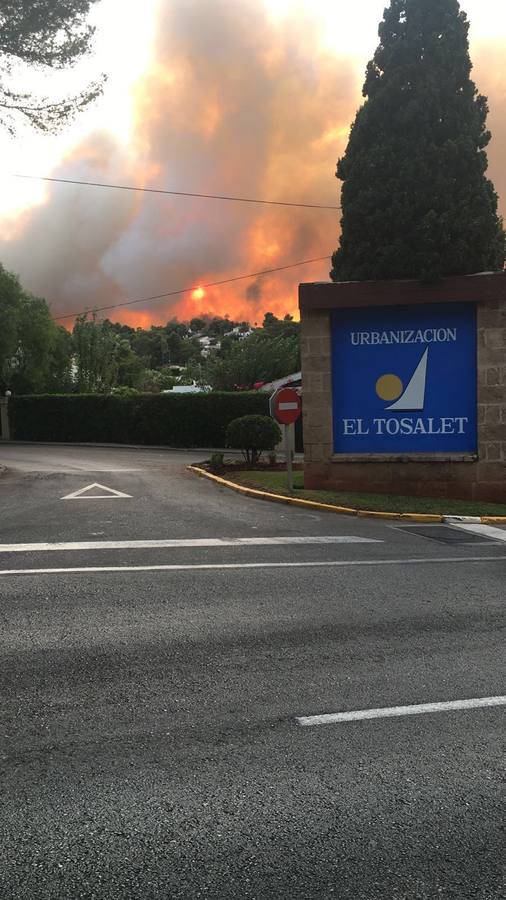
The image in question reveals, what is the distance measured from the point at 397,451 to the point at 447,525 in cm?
308

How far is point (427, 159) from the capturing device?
1448cm

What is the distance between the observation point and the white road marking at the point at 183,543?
8.98 meters

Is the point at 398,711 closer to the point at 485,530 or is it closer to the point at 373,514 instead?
the point at 485,530

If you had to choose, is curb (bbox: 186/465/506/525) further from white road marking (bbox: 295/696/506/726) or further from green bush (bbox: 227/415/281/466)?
white road marking (bbox: 295/696/506/726)

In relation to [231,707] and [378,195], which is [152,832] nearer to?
[231,707]

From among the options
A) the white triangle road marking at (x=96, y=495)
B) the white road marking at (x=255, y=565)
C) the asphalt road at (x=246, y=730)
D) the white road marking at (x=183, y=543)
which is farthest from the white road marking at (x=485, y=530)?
the white triangle road marking at (x=96, y=495)

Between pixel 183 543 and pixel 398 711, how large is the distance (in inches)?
226

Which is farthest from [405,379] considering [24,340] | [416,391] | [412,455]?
[24,340]

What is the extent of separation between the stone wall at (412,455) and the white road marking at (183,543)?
4470 millimetres

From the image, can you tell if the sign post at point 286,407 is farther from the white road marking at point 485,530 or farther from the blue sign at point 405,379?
the white road marking at point 485,530

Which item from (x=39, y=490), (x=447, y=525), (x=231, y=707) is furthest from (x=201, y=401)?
(x=231, y=707)

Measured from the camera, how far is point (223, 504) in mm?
13508

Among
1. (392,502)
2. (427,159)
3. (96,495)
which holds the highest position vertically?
(427,159)

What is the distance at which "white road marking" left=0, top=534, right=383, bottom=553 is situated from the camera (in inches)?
353
